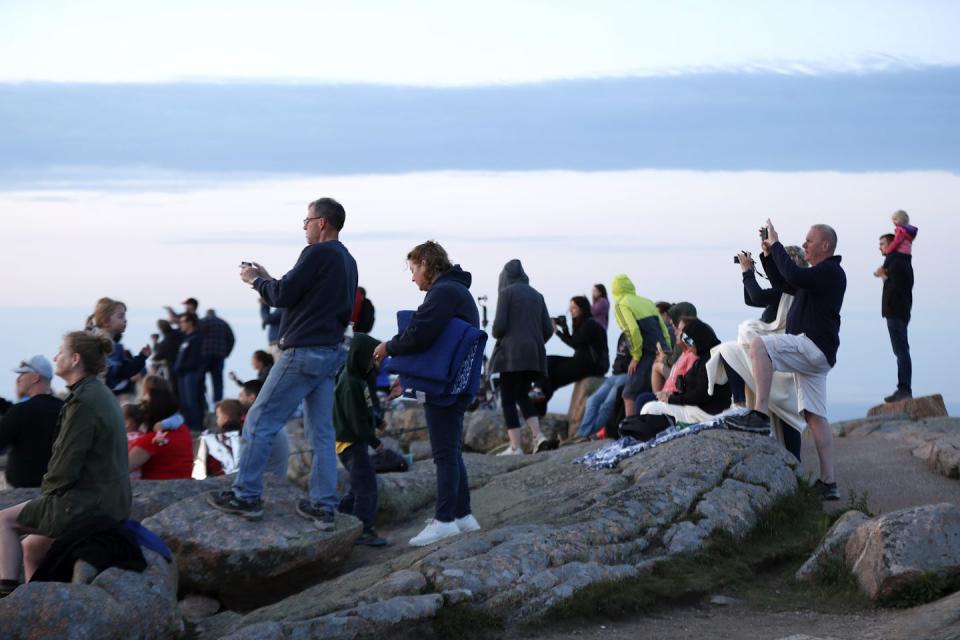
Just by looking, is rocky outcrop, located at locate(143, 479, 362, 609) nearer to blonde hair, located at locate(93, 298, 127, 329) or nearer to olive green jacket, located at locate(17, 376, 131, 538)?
olive green jacket, located at locate(17, 376, 131, 538)

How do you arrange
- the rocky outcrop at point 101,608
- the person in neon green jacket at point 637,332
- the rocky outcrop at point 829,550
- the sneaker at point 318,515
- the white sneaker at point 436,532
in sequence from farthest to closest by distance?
the person in neon green jacket at point 637,332 < the sneaker at point 318,515 < the white sneaker at point 436,532 < the rocky outcrop at point 829,550 < the rocky outcrop at point 101,608

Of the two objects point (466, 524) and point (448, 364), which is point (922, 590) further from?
point (448, 364)

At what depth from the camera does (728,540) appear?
8773 millimetres

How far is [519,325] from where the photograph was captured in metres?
13.8

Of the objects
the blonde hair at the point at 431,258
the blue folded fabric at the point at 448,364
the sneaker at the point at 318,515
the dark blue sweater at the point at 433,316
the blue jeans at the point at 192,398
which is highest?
the blonde hair at the point at 431,258

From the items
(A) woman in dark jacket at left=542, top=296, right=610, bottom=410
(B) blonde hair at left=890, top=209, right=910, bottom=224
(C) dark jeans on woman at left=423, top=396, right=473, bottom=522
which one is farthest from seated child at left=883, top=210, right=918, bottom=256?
(C) dark jeans on woman at left=423, top=396, right=473, bottom=522

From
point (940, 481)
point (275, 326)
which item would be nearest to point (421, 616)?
point (940, 481)

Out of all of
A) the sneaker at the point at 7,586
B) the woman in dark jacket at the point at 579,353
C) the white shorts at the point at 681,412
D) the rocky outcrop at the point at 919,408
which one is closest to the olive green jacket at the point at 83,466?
the sneaker at the point at 7,586

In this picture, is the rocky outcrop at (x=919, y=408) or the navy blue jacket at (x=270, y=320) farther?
the navy blue jacket at (x=270, y=320)

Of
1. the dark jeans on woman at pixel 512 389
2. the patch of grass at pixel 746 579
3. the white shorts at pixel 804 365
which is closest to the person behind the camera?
the patch of grass at pixel 746 579

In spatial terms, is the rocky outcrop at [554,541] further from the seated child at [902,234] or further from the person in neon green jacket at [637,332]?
the seated child at [902,234]

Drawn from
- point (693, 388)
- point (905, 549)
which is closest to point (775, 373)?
point (693, 388)

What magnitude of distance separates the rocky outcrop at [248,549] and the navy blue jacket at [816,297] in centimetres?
372

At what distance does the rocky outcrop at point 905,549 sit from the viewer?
755 centimetres
